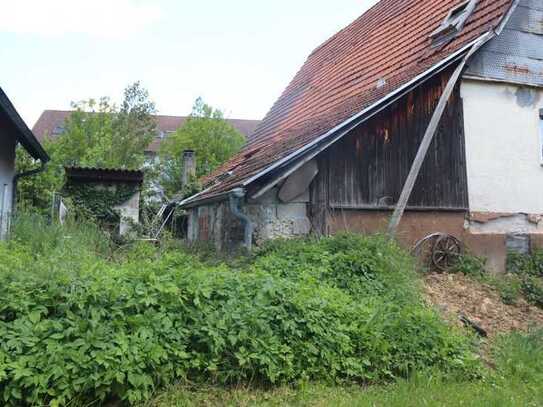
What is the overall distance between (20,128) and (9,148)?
162 centimetres

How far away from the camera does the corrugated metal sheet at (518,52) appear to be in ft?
30.6

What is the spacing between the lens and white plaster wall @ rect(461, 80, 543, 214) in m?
9.27

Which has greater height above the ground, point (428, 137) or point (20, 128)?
point (20, 128)

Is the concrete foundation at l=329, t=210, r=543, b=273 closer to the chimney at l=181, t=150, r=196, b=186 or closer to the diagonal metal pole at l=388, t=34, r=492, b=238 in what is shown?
the diagonal metal pole at l=388, t=34, r=492, b=238

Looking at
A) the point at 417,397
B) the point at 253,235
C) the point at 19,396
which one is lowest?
the point at 417,397

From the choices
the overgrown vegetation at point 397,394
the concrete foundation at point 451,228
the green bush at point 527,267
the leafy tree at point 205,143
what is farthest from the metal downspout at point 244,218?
the leafy tree at point 205,143

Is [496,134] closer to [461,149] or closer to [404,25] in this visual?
[461,149]

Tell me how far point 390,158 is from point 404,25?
15.3ft

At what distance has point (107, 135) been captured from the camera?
81.6ft

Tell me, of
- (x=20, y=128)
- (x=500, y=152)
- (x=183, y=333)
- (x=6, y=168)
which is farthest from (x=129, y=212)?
(x=183, y=333)

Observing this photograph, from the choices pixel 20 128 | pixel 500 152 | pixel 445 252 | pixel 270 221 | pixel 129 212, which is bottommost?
pixel 445 252

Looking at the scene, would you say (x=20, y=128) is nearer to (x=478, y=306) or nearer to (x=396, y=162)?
(x=396, y=162)

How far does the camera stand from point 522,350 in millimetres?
5332

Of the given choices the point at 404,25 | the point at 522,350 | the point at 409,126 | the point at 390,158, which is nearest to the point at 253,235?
the point at 390,158
